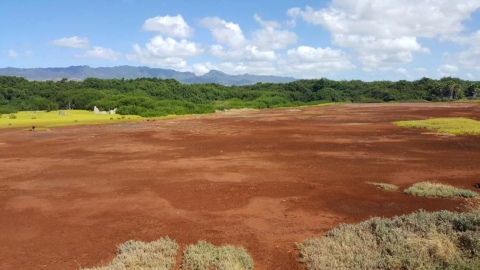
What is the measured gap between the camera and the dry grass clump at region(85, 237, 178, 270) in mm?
5977

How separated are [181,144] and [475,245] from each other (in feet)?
57.2

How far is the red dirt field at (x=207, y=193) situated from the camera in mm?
7348

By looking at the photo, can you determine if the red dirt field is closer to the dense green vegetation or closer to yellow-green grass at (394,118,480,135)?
yellow-green grass at (394,118,480,135)

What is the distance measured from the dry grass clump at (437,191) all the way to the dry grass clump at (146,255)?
6608 millimetres

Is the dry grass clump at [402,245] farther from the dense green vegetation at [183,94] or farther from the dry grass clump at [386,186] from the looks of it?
the dense green vegetation at [183,94]

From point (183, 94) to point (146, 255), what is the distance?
2902 inches

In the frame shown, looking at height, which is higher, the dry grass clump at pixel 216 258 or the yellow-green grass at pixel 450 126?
the yellow-green grass at pixel 450 126

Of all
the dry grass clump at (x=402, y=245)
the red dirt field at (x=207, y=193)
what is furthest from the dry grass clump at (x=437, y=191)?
the dry grass clump at (x=402, y=245)

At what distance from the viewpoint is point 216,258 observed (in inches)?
245

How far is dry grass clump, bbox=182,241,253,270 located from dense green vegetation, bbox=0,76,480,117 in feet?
143

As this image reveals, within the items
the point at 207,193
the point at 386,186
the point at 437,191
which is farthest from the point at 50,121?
the point at 437,191

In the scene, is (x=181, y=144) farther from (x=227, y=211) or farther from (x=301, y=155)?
(x=227, y=211)

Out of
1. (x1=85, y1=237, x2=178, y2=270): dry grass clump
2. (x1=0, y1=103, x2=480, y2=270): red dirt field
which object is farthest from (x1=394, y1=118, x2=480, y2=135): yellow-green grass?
(x1=85, y1=237, x2=178, y2=270): dry grass clump

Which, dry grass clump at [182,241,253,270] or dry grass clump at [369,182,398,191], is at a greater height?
dry grass clump at [369,182,398,191]
